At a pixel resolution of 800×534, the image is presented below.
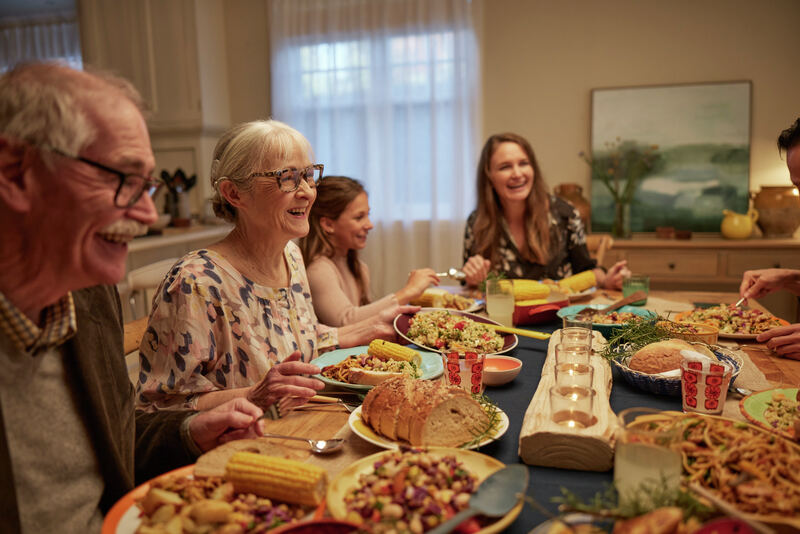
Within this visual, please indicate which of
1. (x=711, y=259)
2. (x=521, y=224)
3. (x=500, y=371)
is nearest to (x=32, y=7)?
(x=521, y=224)

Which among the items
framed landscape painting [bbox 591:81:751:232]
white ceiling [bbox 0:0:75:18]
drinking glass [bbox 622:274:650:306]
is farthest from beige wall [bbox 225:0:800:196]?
white ceiling [bbox 0:0:75:18]

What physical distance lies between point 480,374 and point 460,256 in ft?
14.2

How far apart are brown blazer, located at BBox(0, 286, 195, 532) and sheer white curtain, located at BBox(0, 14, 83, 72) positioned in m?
6.75

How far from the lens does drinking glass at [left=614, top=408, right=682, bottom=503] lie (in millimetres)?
928

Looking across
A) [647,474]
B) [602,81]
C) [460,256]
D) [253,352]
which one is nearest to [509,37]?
[602,81]

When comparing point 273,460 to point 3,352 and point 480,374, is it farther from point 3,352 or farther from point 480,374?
point 480,374

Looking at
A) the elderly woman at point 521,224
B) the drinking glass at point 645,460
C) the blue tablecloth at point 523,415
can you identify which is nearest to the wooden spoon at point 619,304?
the blue tablecloth at point 523,415

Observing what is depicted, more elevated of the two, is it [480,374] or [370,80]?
[370,80]

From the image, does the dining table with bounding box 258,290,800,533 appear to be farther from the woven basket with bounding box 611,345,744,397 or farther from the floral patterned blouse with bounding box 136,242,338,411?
the floral patterned blouse with bounding box 136,242,338,411

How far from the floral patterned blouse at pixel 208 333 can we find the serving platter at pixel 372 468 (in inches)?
29.1

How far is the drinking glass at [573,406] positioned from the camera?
1.20 metres

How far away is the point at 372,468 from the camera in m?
1.08

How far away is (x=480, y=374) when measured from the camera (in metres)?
1.53

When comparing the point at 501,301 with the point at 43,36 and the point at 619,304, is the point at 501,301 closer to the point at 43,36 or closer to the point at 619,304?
the point at 619,304
